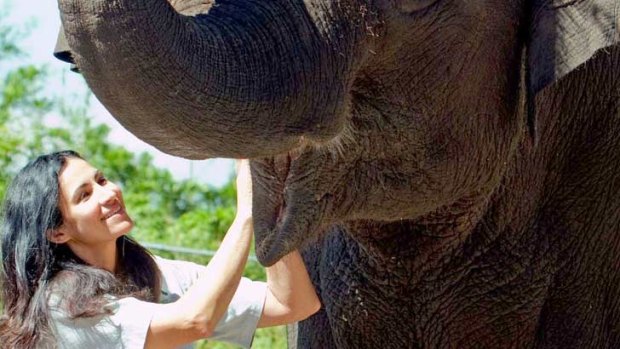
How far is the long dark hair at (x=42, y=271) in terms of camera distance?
5496 millimetres

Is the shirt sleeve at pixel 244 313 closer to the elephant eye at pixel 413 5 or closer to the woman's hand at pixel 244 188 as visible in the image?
the woman's hand at pixel 244 188

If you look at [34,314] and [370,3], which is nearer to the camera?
[370,3]

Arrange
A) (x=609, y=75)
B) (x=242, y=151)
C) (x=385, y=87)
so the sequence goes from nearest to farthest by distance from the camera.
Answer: (x=242, y=151) < (x=385, y=87) < (x=609, y=75)

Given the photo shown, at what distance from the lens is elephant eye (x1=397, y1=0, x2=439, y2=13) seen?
434 centimetres

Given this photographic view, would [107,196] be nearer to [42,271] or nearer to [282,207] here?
[42,271]

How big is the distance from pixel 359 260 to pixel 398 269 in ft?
0.46

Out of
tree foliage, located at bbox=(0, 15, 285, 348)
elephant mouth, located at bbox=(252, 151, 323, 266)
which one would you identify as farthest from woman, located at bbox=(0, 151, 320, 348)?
tree foliage, located at bbox=(0, 15, 285, 348)

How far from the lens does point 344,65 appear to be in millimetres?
4188

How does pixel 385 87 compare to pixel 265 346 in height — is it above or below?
above

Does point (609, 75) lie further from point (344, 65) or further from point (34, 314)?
point (34, 314)

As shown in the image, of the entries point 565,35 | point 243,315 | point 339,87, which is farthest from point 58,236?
point 565,35

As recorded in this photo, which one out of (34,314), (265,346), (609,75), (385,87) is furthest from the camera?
(265,346)

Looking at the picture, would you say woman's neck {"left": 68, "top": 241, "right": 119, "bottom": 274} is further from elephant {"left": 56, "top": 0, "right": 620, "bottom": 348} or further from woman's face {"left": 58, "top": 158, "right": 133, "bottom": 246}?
elephant {"left": 56, "top": 0, "right": 620, "bottom": 348}

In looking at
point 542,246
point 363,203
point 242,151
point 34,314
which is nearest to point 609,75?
point 542,246
